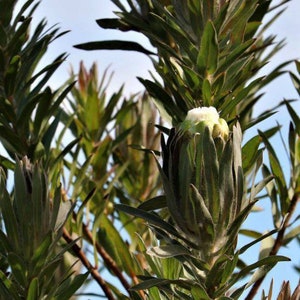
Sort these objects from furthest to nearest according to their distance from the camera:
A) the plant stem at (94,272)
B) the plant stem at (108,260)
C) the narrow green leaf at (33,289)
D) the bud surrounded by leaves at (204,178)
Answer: the plant stem at (108,260), the plant stem at (94,272), the narrow green leaf at (33,289), the bud surrounded by leaves at (204,178)

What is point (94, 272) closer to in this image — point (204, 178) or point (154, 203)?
point (154, 203)

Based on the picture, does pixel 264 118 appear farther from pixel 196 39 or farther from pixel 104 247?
pixel 104 247

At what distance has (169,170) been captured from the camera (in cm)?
114

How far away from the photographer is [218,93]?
4.65 feet

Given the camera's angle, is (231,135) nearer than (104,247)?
Yes

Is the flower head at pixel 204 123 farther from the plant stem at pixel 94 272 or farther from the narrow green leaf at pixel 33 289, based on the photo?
the plant stem at pixel 94 272

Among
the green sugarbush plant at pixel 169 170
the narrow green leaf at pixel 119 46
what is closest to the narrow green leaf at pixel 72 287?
the green sugarbush plant at pixel 169 170

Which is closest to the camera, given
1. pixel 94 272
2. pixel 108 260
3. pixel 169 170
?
pixel 169 170

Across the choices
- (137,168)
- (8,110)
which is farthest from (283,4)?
(137,168)

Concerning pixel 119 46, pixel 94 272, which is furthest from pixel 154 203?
pixel 119 46

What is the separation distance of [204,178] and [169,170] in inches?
2.2

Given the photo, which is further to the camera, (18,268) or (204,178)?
(18,268)

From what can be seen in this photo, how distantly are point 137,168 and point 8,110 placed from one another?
2.35ft

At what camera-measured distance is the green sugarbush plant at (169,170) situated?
1.15 metres
